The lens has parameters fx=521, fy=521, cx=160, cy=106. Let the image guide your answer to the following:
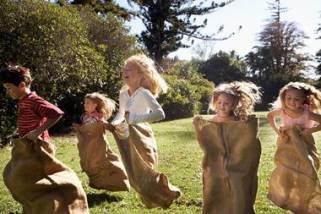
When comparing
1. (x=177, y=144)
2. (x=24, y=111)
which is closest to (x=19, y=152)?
(x=24, y=111)

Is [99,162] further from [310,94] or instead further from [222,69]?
[222,69]

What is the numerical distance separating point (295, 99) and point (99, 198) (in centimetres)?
314

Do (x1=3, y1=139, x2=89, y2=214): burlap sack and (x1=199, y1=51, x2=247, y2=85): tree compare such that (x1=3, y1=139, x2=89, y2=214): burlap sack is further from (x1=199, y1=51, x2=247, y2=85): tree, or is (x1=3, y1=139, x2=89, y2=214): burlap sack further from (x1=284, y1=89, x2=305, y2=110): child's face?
(x1=199, y1=51, x2=247, y2=85): tree

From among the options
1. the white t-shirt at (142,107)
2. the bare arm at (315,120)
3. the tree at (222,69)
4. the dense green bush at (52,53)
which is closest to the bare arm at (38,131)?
the white t-shirt at (142,107)

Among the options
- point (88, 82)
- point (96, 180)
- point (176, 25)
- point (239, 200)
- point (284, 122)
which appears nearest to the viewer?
point (239, 200)

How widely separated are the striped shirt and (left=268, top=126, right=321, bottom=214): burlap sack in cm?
248

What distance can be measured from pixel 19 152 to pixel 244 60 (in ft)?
171

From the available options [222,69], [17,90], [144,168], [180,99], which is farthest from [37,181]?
[222,69]

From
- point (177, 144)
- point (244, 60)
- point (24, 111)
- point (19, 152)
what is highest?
point (244, 60)

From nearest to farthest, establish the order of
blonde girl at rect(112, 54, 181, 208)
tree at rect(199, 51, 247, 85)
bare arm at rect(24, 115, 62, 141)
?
bare arm at rect(24, 115, 62, 141)
blonde girl at rect(112, 54, 181, 208)
tree at rect(199, 51, 247, 85)

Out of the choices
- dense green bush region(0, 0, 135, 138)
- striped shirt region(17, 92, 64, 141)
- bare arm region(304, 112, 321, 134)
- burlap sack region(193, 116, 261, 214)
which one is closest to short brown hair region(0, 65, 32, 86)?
striped shirt region(17, 92, 64, 141)

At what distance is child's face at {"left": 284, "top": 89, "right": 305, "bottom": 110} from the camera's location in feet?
18.6

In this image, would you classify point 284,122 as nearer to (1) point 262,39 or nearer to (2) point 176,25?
(2) point 176,25

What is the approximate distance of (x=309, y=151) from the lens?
5.62m
